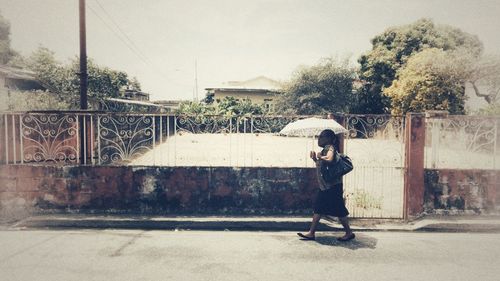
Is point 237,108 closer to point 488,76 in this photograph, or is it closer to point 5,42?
point 488,76

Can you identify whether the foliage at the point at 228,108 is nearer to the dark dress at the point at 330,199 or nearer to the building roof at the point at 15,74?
the building roof at the point at 15,74

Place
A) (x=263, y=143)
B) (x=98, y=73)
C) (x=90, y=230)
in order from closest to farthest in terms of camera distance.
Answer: (x=90, y=230) → (x=263, y=143) → (x=98, y=73)

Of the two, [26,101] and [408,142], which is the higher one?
[26,101]

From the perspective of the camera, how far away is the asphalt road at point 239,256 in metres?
4.21

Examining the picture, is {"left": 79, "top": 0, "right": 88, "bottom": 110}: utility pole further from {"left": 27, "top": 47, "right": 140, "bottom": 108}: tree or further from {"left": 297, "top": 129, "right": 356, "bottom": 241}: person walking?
{"left": 27, "top": 47, "right": 140, "bottom": 108}: tree

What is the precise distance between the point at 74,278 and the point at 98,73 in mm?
21868

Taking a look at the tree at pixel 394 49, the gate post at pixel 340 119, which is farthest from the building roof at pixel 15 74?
the tree at pixel 394 49

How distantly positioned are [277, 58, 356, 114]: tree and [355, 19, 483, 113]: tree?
1168mm

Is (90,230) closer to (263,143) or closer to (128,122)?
(128,122)

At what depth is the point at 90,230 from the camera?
6027 mm

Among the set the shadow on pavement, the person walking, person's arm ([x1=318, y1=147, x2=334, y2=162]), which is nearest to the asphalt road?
the shadow on pavement

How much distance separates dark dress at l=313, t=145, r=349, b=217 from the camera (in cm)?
558

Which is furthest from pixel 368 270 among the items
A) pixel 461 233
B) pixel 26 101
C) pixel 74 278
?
pixel 26 101

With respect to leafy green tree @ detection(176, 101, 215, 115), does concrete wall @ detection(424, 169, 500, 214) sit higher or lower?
lower
